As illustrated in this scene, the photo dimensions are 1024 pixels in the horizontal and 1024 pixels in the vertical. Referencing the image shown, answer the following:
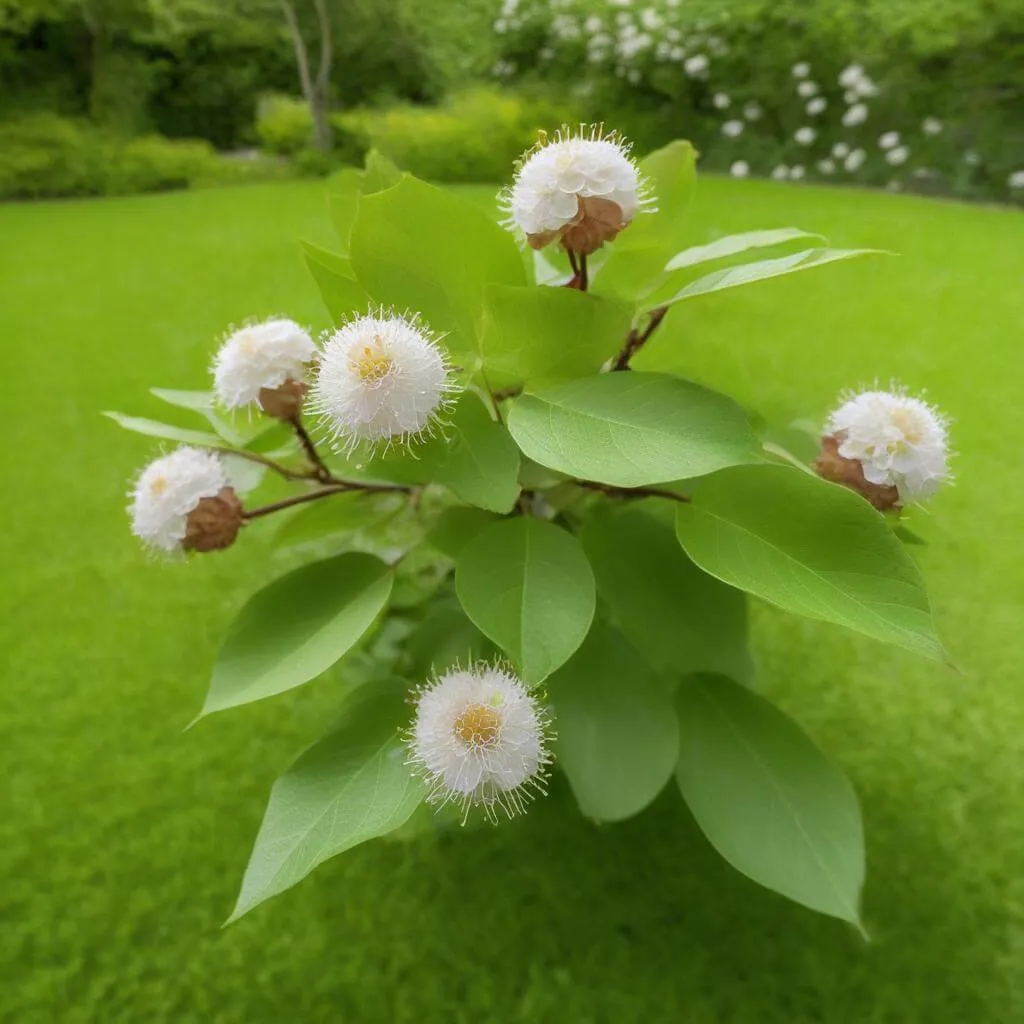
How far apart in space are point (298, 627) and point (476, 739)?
0.11m

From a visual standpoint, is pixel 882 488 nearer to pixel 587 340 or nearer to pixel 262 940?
pixel 587 340

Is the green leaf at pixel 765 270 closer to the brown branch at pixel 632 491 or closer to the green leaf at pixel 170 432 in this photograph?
the brown branch at pixel 632 491

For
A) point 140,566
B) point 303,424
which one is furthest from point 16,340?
point 303,424

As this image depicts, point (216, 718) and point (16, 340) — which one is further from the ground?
point (216, 718)

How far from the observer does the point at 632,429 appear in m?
0.31

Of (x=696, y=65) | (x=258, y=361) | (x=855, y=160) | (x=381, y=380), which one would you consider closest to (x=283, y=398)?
(x=258, y=361)

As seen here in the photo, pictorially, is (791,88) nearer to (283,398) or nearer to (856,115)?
(856,115)

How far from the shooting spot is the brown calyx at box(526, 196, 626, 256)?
35cm

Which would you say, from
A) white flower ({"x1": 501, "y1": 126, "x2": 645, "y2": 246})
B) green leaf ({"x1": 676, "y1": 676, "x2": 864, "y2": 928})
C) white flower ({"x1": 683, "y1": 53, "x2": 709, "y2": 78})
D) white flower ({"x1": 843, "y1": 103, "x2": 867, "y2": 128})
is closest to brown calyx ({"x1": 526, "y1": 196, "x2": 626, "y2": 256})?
white flower ({"x1": 501, "y1": 126, "x2": 645, "y2": 246})

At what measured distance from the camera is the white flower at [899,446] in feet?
1.20

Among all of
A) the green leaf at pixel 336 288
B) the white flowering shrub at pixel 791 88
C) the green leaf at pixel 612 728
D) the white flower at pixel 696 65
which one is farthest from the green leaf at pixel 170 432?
the white flower at pixel 696 65

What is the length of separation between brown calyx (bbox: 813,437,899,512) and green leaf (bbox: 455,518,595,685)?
0.12m

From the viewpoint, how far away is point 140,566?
0.83 m

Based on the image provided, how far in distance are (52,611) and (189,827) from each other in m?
0.31
